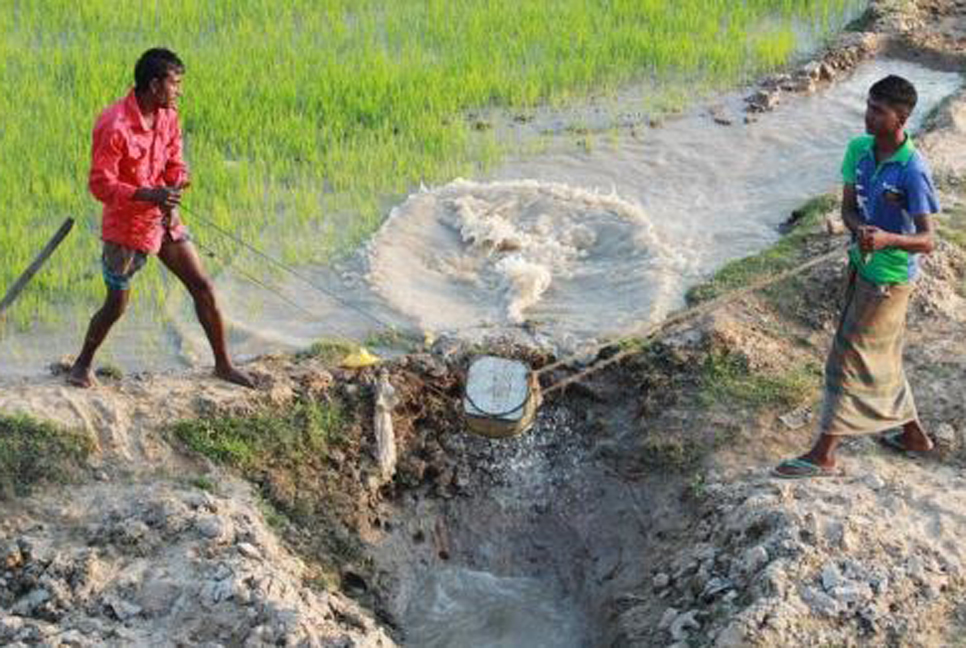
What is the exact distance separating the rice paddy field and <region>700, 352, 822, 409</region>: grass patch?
6.53 feet

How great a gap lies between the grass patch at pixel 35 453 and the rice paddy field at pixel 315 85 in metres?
1.27

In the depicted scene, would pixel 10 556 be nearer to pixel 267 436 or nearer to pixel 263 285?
pixel 267 436

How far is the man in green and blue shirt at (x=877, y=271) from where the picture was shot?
4203 millimetres

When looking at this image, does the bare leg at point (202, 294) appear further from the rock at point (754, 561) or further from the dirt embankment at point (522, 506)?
the rock at point (754, 561)

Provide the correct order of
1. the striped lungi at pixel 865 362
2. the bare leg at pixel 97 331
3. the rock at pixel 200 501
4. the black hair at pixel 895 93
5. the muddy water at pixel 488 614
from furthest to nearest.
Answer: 1. the bare leg at pixel 97 331
2. the muddy water at pixel 488 614
3. the striped lungi at pixel 865 362
4. the rock at pixel 200 501
5. the black hair at pixel 895 93

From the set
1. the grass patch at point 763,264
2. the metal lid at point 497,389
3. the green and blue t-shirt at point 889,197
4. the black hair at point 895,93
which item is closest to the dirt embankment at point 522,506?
the grass patch at point 763,264

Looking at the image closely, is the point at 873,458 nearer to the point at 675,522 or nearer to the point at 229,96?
the point at 675,522

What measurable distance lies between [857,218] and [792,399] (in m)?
0.88

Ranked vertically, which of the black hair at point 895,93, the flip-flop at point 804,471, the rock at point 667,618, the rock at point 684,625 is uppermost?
the black hair at point 895,93

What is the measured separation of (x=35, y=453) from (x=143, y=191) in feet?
2.95

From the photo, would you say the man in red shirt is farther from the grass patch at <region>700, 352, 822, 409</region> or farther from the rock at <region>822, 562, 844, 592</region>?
the rock at <region>822, 562, 844, 592</region>

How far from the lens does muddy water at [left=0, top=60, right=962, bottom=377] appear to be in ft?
18.6

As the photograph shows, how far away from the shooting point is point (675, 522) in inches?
183

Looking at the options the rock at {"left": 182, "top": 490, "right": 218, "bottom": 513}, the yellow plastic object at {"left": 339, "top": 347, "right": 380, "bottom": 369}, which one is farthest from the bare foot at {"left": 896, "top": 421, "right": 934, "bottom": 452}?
the rock at {"left": 182, "top": 490, "right": 218, "bottom": 513}
